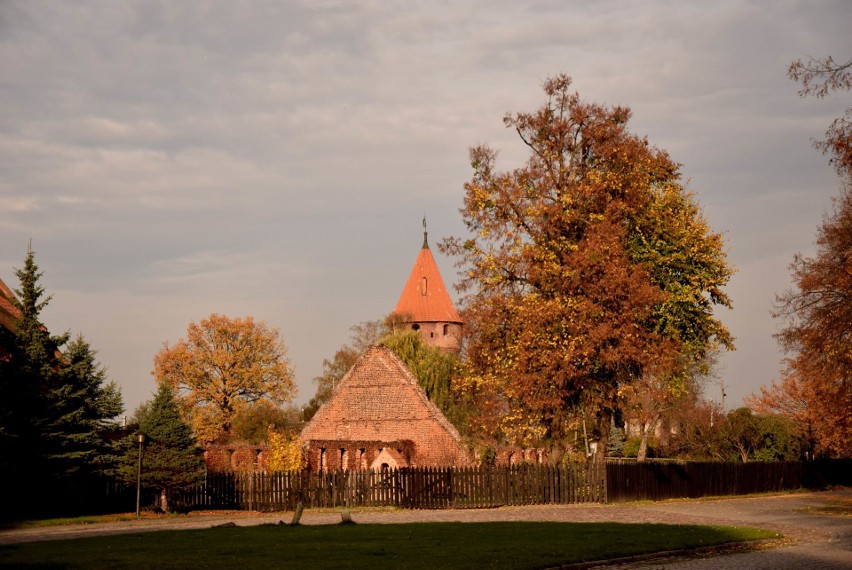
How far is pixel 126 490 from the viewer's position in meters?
34.8

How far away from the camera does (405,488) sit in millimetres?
34750

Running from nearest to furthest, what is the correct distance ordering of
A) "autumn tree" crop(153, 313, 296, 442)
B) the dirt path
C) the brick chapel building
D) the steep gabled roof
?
the dirt path → the brick chapel building → the steep gabled roof → "autumn tree" crop(153, 313, 296, 442)

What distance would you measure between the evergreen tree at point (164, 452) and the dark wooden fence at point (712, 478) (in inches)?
574

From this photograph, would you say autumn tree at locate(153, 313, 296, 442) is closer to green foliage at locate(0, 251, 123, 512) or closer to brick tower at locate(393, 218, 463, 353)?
brick tower at locate(393, 218, 463, 353)

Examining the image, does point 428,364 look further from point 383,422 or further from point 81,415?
point 81,415

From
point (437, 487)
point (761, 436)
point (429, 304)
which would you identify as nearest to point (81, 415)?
point (437, 487)

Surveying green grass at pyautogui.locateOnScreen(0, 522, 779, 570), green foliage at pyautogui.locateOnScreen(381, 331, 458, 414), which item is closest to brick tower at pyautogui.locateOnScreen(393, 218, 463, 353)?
green foliage at pyautogui.locateOnScreen(381, 331, 458, 414)

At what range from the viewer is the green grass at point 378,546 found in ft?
50.6

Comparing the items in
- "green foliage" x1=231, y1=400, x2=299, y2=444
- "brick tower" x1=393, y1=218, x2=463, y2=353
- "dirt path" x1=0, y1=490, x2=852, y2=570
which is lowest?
"dirt path" x1=0, y1=490, x2=852, y2=570

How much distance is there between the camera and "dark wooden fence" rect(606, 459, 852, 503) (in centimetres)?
3616

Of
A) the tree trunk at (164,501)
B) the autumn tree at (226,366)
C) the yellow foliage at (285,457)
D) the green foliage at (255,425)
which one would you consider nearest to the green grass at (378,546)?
the tree trunk at (164,501)

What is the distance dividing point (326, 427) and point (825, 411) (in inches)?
885

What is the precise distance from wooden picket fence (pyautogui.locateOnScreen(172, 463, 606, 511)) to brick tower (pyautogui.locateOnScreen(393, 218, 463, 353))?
61.7 meters

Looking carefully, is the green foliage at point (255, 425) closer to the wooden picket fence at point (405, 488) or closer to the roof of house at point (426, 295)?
the wooden picket fence at point (405, 488)
